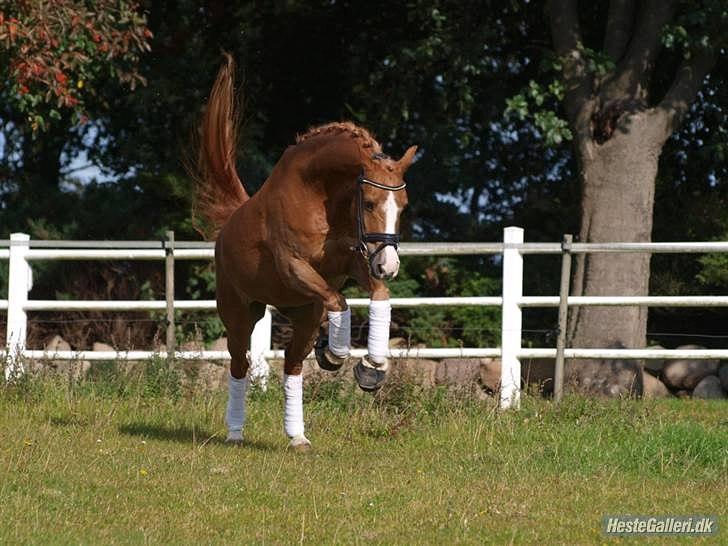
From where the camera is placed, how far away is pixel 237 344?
8.93 meters

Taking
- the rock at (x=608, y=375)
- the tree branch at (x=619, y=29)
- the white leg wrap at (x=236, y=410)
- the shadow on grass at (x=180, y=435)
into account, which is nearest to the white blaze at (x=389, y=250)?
the shadow on grass at (x=180, y=435)

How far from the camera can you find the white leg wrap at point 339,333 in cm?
746

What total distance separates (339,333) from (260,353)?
3.80 m

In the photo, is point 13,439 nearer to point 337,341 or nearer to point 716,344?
point 337,341

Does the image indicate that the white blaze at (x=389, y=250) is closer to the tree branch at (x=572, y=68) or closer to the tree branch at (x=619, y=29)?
the tree branch at (x=572, y=68)

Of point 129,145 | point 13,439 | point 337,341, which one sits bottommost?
point 13,439

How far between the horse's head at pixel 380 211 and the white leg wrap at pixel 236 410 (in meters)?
2.16

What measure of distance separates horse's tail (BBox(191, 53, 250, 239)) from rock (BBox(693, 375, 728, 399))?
6971 millimetres

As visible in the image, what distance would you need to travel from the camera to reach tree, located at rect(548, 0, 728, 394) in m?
13.3

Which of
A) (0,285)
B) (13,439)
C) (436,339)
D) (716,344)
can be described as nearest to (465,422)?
(13,439)

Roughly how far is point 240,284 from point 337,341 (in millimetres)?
1154

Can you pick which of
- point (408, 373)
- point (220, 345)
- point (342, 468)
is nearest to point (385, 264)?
point (342, 468)

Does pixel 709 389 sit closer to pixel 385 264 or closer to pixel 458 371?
pixel 458 371

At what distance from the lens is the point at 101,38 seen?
12914 millimetres
